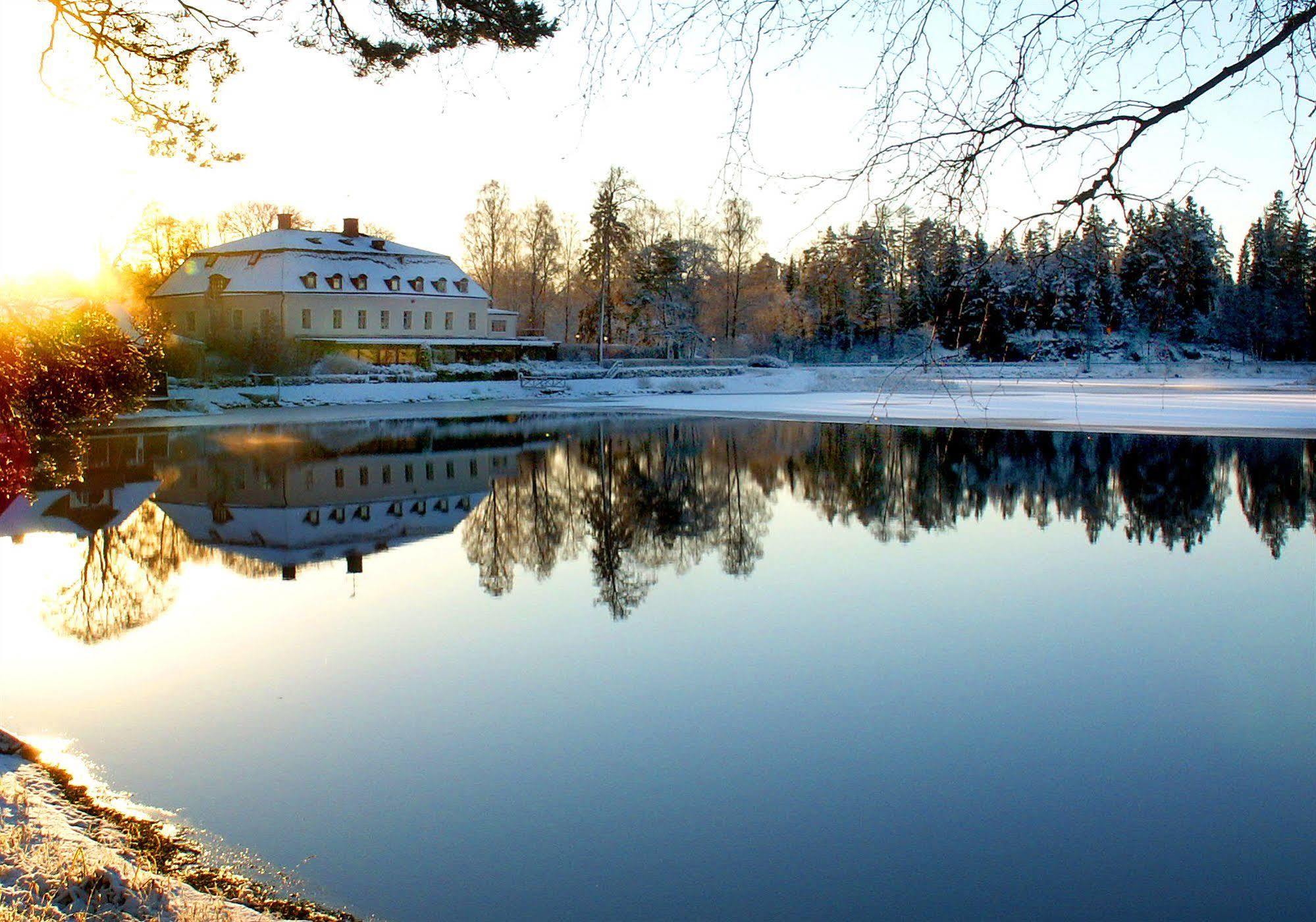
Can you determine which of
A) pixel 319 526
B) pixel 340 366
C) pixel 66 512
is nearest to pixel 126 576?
pixel 319 526

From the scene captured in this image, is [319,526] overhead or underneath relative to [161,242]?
underneath

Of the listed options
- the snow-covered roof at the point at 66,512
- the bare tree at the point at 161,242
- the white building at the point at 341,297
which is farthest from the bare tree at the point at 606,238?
the snow-covered roof at the point at 66,512

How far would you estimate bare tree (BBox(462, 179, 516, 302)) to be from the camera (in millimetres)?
77375

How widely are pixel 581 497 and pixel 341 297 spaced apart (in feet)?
122

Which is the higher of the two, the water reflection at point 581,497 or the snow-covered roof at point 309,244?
the snow-covered roof at point 309,244

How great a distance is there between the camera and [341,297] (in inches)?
2101

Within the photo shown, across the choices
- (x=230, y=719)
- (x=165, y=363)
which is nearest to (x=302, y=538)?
(x=230, y=719)

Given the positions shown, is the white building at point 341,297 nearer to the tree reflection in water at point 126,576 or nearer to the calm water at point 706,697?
the tree reflection in water at point 126,576

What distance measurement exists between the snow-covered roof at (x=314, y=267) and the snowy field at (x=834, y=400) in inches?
356

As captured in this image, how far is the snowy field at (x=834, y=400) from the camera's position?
118ft

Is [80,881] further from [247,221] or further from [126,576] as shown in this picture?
[247,221]

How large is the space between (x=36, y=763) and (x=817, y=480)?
17.7m

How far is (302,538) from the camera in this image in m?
16.2

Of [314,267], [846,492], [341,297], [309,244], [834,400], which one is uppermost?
[309,244]
